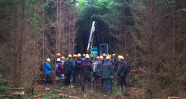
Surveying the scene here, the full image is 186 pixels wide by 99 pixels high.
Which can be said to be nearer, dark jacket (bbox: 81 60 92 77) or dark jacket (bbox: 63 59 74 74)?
dark jacket (bbox: 81 60 92 77)

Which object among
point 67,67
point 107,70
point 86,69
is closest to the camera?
point 107,70

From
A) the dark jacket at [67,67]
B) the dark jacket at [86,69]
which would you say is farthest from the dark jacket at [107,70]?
the dark jacket at [67,67]

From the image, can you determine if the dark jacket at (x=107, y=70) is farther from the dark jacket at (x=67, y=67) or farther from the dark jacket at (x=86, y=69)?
the dark jacket at (x=67, y=67)

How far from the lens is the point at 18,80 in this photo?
1119cm

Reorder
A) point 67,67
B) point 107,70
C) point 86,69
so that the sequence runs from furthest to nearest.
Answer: point 67,67 → point 86,69 → point 107,70

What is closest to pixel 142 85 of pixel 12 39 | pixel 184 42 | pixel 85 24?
pixel 184 42

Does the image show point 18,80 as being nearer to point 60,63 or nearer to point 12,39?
point 12,39

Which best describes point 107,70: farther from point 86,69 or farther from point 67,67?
point 67,67

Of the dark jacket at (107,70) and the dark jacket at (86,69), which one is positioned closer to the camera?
the dark jacket at (107,70)

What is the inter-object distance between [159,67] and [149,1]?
12.4ft

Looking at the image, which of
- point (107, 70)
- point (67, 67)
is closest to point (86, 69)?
point (107, 70)

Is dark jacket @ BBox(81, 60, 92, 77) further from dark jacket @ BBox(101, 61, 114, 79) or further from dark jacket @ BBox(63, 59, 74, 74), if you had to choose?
dark jacket @ BBox(63, 59, 74, 74)

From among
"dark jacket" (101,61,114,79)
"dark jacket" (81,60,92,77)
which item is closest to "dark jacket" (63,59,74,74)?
"dark jacket" (81,60,92,77)

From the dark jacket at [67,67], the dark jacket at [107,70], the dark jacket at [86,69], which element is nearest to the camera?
the dark jacket at [107,70]
